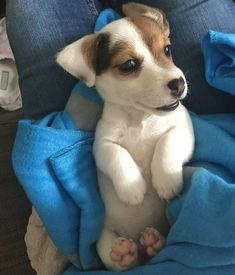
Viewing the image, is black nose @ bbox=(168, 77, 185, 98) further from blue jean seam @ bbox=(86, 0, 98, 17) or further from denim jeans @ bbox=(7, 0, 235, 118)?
blue jean seam @ bbox=(86, 0, 98, 17)

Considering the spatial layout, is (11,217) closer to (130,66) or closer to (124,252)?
(124,252)

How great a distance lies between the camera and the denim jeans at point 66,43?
133 centimetres

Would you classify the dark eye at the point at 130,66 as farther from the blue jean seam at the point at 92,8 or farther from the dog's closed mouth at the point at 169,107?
the blue jean seam at the point at 92,8

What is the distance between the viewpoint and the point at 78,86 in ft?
4.17

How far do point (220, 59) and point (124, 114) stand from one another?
32 cm

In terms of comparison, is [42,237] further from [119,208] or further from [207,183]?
[207,183]

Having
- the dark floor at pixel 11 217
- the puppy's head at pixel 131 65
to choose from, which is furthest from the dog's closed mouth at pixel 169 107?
the dark floor at pixel 11 217

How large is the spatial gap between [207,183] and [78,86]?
0.47 meters

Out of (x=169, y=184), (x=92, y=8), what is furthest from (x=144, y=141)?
(x=92, y=8)

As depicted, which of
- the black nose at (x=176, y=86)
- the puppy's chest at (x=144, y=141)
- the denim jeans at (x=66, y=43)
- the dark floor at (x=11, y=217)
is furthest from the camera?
the dark floor at (x=11, y=217)

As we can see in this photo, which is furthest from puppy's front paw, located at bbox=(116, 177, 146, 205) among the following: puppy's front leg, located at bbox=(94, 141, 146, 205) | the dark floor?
the dark floor

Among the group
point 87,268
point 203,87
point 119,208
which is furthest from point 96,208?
point 203,87

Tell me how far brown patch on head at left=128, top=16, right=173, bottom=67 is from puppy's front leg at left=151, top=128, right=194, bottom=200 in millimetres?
189

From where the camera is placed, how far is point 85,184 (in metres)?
1.18
